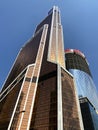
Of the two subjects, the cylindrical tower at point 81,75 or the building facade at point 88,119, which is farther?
the cylindrical tower at point 81,75

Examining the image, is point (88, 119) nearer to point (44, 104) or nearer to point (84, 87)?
point (84, 87)

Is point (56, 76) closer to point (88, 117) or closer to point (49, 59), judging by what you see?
point (49, 59)

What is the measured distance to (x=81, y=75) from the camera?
99.9 meters

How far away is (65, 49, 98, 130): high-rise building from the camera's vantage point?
62.3 metres

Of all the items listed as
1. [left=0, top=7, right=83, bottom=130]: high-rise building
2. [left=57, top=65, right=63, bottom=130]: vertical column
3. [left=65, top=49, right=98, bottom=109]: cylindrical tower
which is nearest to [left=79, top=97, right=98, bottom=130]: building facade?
[left=65, top=49, right=98, bottom=109]: cylindrical tower

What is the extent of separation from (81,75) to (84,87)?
37.3 feet

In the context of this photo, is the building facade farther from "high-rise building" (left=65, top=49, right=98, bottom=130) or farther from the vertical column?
the vertical column

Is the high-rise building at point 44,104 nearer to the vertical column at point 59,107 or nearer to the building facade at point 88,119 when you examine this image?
the vertical column at point 59,107

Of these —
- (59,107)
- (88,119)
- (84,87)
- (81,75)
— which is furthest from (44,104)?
(81,75)

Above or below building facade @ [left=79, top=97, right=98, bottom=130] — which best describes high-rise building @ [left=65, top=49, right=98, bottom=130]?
above

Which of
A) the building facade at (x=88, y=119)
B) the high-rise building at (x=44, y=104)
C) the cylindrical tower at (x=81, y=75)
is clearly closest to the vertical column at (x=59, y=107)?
the high-rise building at (x=44, y=104)

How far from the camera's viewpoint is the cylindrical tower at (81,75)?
8821cm

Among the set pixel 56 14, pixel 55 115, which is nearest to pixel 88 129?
pixel 55 115

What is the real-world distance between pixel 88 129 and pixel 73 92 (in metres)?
28.0
